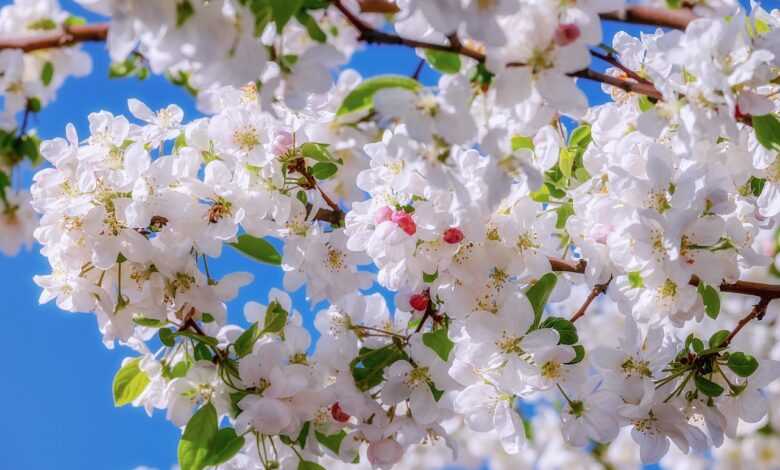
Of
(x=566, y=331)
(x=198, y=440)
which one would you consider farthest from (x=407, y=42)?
(x=198, y=440)

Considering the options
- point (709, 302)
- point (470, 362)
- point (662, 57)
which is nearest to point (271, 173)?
point (470, 362)

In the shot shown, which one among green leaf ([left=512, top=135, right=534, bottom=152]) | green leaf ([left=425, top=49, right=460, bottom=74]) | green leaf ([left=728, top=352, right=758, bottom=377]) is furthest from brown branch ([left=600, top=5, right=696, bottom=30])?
green leaf ([left=728, top=352, right=758, bottom=377])

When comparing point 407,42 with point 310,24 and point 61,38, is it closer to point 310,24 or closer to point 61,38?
point 310,24

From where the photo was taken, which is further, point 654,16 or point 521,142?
point 521,142

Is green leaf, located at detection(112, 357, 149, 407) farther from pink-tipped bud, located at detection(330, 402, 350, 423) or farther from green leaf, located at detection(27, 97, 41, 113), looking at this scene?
green leaf, located at detection(27, 97, 41, 113)

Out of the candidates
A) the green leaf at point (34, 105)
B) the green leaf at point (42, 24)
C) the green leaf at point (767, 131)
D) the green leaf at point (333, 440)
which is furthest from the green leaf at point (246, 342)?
the green leaf at point (767, 131)

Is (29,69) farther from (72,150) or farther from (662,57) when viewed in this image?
(662,57)
